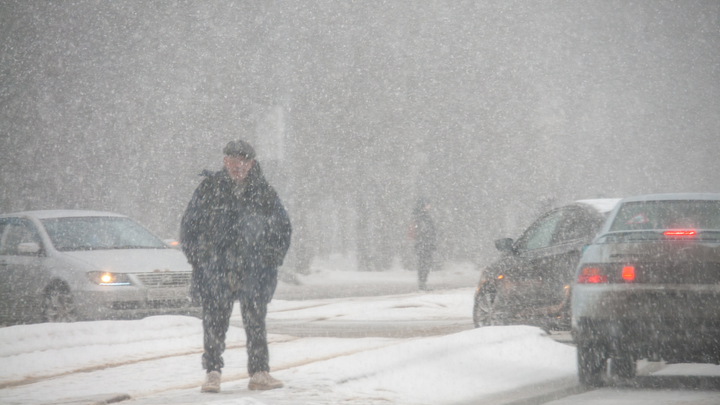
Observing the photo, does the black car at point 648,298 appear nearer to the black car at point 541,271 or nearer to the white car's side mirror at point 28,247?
the black car at point 541,271

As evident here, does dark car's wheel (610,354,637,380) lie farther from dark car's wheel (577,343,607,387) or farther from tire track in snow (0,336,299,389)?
tire track in snow (0,336,299,389)

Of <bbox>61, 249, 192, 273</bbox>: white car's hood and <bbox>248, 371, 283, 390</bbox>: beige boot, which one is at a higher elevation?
<bbox>61, 249, 192, 273</bbox>: white car's hood

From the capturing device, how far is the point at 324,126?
76.6ft

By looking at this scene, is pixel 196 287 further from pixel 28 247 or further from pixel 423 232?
pixel 423 232

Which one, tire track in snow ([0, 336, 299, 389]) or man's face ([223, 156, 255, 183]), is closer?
man's face ([223, 156, 255, 183])

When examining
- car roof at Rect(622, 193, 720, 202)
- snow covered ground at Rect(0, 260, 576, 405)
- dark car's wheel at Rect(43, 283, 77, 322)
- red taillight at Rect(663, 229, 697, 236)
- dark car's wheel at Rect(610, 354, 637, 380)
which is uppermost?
car roof at Rect(622, 193, 720, 202)

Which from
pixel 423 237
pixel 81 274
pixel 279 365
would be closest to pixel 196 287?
pixel 279 365

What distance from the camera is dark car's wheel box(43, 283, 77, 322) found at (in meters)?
9.16

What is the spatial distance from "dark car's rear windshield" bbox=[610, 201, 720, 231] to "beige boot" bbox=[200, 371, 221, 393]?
123 inches

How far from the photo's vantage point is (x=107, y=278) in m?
9.20

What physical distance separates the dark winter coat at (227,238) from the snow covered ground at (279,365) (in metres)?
0.73

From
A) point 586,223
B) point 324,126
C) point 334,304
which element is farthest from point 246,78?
point 586,223

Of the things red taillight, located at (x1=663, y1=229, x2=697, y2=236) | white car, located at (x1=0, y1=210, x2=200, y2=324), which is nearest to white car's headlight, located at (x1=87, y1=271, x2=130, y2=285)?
white car, located at (x1=0, y1=210, x2=200, y2=324)

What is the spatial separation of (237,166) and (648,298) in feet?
9.31
